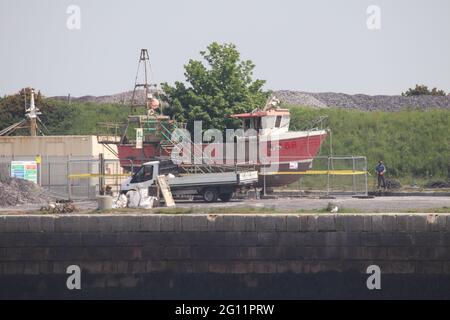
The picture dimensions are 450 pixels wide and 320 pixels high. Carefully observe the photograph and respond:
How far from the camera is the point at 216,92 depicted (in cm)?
5431

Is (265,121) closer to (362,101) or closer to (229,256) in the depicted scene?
(229,256)

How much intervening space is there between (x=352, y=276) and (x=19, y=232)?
960cm

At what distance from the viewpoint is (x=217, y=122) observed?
52.5 metres

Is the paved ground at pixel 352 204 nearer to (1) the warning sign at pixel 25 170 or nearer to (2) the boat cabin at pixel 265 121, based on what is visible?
(2) the boat cabin at pixel 265 121

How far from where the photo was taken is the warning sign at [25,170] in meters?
46.5

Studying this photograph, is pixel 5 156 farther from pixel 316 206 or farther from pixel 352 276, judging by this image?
pixel 352 276

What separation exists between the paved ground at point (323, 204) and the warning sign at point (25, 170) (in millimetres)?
7265

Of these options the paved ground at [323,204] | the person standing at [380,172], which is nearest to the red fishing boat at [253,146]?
the person standing at [380,172]

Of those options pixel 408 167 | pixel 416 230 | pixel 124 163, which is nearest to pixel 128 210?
pixel 416 230

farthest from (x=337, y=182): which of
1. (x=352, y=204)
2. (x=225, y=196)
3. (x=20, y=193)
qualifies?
(x=20, y=193)

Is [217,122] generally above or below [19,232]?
above

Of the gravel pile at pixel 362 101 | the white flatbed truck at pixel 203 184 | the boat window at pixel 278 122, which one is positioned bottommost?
the white flatbed truck at pixel 203 184

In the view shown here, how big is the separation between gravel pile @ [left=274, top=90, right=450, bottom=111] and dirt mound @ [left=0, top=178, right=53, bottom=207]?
31089mm
